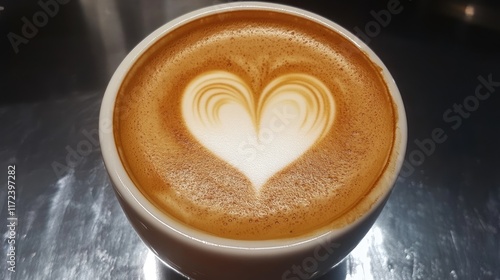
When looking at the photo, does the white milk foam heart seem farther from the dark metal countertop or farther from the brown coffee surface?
the dark metal countertop

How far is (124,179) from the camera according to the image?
68 cm

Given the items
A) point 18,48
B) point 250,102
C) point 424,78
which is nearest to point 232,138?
point 250,102

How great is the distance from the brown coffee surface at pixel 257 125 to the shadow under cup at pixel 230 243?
1 centimetres

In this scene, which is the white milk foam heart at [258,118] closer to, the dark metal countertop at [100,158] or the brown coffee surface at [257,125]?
the brown coffee surface at [257,125]

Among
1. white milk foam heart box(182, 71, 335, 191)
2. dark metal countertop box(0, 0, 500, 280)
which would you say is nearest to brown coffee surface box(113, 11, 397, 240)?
white milk foam heart box(182, 71, 335, 191)

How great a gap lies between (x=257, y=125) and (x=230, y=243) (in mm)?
194

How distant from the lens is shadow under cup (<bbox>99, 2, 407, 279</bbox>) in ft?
2.05

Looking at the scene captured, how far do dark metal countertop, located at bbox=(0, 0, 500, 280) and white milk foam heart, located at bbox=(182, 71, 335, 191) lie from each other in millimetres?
297

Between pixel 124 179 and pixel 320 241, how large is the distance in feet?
0.83

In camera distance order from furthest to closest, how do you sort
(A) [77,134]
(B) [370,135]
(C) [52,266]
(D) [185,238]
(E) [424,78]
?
1. (E) [424,78]
2. (A) [77,134]
3. (C) [52,266]
4. (B) [370,135]
5. (D) [185,238]

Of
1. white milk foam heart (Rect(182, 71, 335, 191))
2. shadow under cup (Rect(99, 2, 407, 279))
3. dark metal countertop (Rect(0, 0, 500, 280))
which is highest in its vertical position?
white milk foam heart (Rect(182, 71, 335, 191))

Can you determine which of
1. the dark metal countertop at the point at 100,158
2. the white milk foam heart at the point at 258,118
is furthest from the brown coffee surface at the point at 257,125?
the dark metal countertop at the point at 100,158

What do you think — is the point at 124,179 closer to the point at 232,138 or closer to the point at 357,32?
the point at 232,138

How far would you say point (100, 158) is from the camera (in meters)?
1.06
